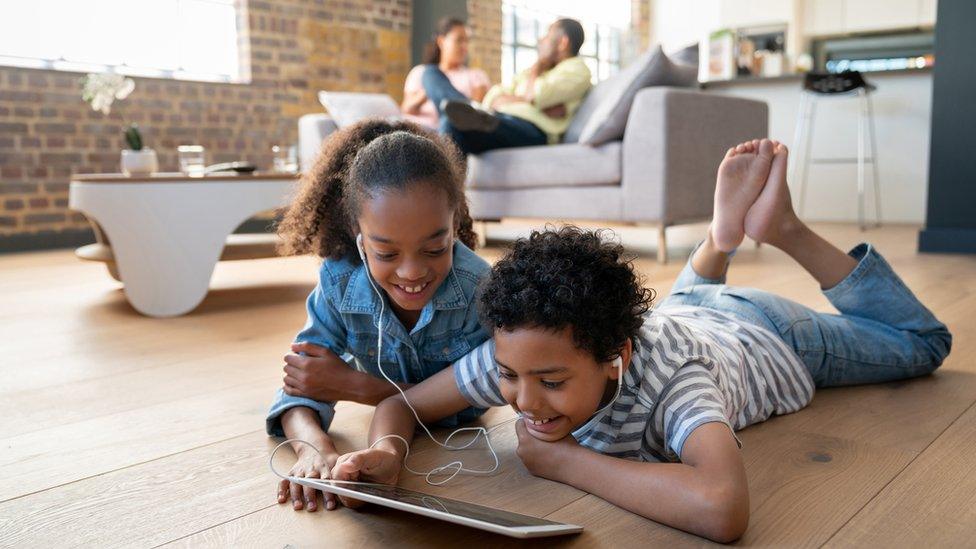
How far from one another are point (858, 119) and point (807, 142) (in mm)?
345

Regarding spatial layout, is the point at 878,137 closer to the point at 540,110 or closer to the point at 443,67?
the point at 540,110

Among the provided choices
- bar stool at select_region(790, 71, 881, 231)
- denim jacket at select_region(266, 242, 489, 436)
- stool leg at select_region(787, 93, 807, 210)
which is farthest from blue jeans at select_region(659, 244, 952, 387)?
stool leg at select_region(787, 93, 807, 210)

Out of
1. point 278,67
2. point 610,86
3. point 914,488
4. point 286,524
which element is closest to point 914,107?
point 610,86

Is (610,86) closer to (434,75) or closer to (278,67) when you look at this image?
(434,75)

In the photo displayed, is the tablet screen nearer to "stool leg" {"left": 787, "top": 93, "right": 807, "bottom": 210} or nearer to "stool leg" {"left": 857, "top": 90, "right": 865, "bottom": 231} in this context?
"stool leg" {"left": 857, "top": 90, "right": 865, "bottom": 231}

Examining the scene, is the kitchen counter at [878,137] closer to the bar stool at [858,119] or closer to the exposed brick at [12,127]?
the bar stool at [858,119]

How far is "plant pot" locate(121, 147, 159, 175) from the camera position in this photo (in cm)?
300

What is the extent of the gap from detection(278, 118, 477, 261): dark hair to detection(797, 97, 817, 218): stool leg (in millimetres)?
4755

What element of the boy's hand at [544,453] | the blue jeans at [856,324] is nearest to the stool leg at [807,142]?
the blue jeans at [856,324]

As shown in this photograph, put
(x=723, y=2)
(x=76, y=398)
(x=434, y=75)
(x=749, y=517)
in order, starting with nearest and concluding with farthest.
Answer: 1. (x=749, y=517)
2. (x=76, y=398)
3. (x=434, y=75)
4. (x=723, y=2)

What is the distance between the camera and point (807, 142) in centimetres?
570

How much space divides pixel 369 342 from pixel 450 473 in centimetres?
29

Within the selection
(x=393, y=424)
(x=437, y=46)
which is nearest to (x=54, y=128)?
(x=437, y=46)

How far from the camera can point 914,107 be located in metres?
5.29
